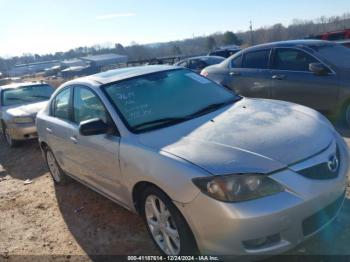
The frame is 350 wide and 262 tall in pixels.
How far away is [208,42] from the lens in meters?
78.2

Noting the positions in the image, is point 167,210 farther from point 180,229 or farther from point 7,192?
point 7,192

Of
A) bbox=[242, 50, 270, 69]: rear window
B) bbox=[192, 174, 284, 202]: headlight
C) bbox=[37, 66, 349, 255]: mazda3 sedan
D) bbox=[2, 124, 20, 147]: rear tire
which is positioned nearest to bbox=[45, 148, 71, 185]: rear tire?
bbox=[37, 66, 349, 255]: mazda3 sedan

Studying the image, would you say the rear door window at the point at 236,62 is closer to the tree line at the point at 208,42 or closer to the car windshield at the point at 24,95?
the car windshield at the point at 24,95

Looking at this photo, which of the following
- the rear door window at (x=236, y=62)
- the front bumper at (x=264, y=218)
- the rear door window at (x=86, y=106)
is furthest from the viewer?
the rear door window at (x=236, y=62)

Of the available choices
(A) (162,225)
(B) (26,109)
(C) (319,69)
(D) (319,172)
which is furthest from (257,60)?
(B) (26,109)

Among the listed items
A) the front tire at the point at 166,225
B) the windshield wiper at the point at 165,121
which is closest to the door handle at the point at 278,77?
the windshield wiper at the point at 165,121

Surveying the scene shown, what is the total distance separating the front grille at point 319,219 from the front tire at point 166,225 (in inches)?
32.7

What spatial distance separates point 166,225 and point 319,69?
444 centimetres

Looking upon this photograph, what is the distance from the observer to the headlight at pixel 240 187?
2646 mm

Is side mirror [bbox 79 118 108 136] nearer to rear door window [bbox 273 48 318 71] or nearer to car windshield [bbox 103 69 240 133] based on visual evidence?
car windshield [bbox 103 69 240 133]

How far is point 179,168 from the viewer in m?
2.85

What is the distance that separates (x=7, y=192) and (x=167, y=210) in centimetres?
426

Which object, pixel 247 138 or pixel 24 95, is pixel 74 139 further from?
pixel 24 95

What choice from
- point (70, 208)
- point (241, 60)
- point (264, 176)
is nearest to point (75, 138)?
point (70, 208)
